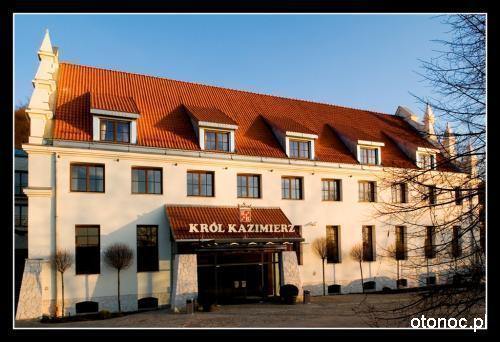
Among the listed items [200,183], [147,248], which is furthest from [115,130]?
[147,248]

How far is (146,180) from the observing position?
26.0 m

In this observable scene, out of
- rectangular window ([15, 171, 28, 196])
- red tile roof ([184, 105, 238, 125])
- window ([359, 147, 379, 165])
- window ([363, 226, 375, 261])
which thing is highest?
red tile roof ([184, 105, 238, 125])

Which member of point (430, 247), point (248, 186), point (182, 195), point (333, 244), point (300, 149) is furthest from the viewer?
point (333, 244)

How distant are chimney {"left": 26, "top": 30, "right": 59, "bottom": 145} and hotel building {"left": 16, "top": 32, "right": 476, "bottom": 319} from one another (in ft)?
0.22

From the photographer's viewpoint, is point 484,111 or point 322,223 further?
point 322,223

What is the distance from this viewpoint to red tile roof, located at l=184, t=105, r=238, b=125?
93.6 ft

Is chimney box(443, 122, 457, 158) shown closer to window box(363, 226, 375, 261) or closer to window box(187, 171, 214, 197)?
window box(187, 171, 214, 197)

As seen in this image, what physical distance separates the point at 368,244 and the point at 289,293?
9.88 metres

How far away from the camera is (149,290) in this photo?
25.1 meters

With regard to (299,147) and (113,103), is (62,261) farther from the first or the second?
(299,147)

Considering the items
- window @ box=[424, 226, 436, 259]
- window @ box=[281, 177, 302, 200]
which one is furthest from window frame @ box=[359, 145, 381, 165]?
window @ box=[424, 226, 436, 259]

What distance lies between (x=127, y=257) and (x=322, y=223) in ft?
42.4
